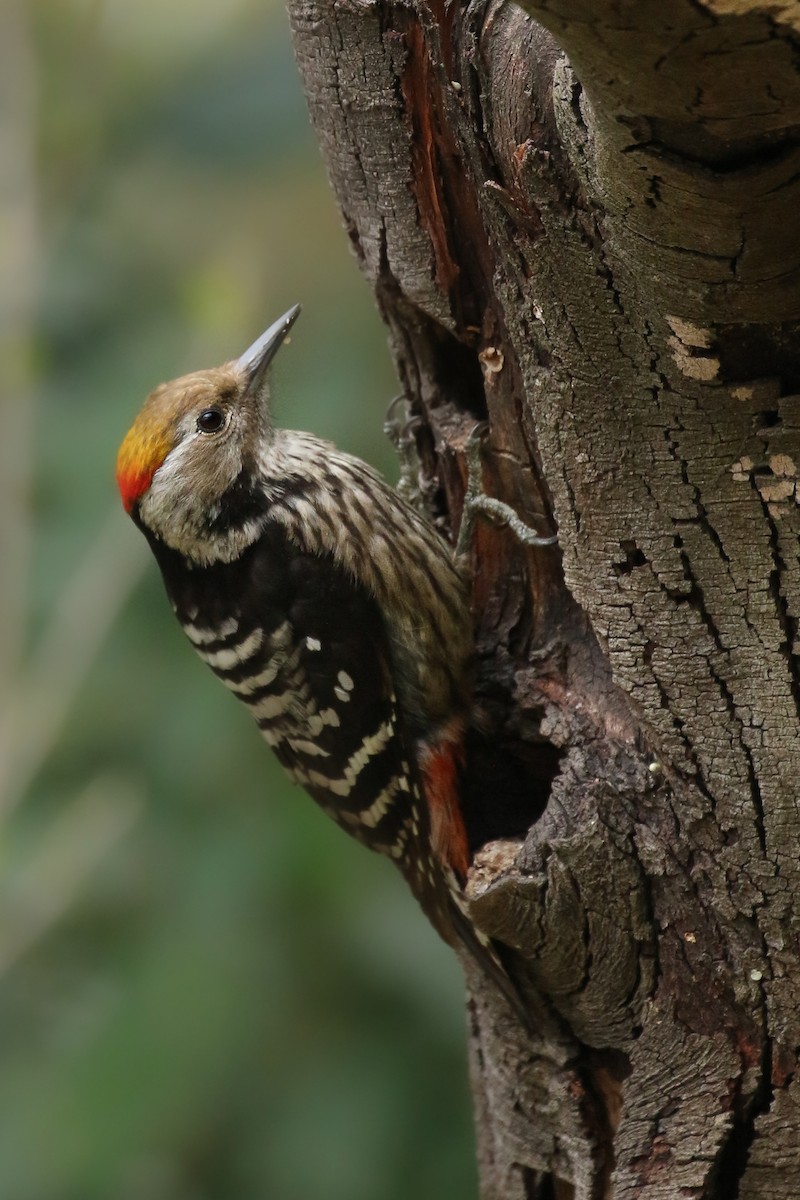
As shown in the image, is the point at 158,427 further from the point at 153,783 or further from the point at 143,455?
the point at 153,783

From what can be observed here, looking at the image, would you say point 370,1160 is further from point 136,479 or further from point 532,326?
point 532,326

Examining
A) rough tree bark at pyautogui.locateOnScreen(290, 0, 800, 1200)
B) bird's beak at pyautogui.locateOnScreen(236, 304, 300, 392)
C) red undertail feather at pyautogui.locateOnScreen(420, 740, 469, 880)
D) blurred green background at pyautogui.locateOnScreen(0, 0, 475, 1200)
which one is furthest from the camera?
blurred green background at pyautogui.locateOnScreen(0, 0, 475, 1200)

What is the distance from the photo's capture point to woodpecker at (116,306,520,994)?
2912 millimetres

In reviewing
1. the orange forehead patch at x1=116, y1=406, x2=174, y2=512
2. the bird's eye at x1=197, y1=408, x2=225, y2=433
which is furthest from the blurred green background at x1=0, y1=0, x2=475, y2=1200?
the orange forehead patch at x1=116, y1=406, x2=174, y2=512

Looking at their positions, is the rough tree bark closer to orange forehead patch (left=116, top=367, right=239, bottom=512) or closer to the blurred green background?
orange forehead patch (left=116, top=367, right=239, bottom=512)

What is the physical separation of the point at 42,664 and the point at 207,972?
1.07 metres

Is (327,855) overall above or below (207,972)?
above

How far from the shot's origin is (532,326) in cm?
196

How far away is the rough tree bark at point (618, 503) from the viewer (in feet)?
4.75

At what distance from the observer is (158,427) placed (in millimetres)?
3049

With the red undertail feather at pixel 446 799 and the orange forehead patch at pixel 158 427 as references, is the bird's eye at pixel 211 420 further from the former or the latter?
the red undertail feather at pixel 446 799

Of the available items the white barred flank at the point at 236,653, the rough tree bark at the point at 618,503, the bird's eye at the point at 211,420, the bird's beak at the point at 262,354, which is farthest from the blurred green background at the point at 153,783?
the rough tree bark at the point at 618,503

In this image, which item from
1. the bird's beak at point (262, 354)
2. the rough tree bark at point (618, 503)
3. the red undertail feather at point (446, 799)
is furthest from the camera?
the bird's beak at point (262, 354)

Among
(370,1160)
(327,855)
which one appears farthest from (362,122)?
(370,1160)
